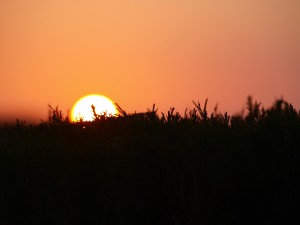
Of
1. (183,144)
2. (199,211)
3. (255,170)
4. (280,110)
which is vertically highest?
(280,110)

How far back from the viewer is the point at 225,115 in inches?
218

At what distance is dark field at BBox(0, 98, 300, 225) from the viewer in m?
3.95

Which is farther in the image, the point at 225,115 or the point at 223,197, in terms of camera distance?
the point at 225,115

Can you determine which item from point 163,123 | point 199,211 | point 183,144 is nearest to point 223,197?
point 199,211

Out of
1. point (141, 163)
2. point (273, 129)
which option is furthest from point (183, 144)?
point (273, 129)

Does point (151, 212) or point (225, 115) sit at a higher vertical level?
point (225, 115)

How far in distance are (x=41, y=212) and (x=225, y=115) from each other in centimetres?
241

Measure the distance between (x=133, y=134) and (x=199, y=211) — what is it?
1.15 metres

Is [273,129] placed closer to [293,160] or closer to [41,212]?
[293,160]

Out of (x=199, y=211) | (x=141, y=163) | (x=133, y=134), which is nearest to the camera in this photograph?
(x=199, y=211)

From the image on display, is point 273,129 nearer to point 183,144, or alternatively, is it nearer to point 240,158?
point 240,158

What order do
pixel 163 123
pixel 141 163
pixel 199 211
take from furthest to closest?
pixel 163 123, pixel 141 163, pixel 199 211

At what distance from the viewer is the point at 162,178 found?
414cm

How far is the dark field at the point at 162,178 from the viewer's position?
3951 millimetres
